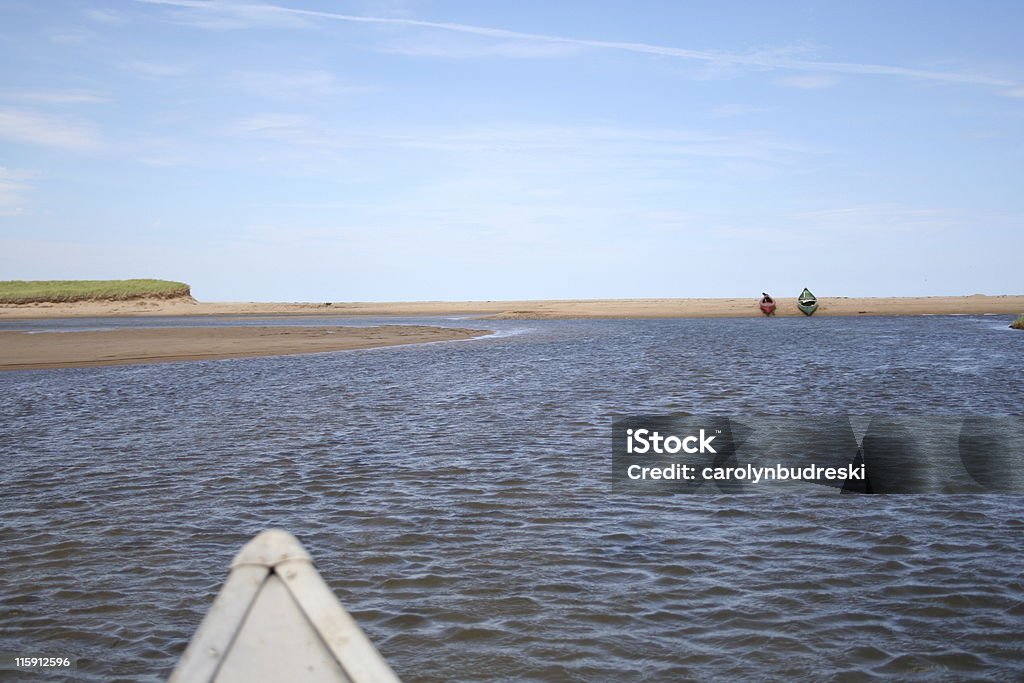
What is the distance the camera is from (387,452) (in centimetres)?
1382

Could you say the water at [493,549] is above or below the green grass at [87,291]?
below

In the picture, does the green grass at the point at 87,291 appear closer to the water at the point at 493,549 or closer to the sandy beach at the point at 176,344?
the sandy beach at the point at 176,344

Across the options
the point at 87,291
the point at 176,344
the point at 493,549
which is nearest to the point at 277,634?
the point at 493,549

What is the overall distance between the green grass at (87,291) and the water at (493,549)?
303 ft

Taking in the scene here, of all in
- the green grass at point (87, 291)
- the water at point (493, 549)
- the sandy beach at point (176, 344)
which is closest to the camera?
the water at point (493, 549)

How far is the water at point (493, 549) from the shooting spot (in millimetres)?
6305

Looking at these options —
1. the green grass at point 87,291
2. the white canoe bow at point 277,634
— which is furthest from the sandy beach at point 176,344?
the green grass at point 87,291

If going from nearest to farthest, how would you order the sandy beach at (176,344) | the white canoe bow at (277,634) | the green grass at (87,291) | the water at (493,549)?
the white canoe bow at (277,634)
the water at (493,549)
the sandy beach at (176,344)
the green grass at (87,291)

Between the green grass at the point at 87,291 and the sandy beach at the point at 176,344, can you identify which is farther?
the green grass at the point at 87,291

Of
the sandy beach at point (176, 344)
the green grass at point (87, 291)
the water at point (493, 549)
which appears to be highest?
the green grass at point (87, 291)

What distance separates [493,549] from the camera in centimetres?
865

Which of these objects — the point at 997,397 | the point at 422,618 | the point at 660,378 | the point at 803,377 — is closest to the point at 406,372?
the point at 660,378

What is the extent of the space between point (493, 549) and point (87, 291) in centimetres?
10753

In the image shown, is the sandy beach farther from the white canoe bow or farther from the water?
the white canoe bow
